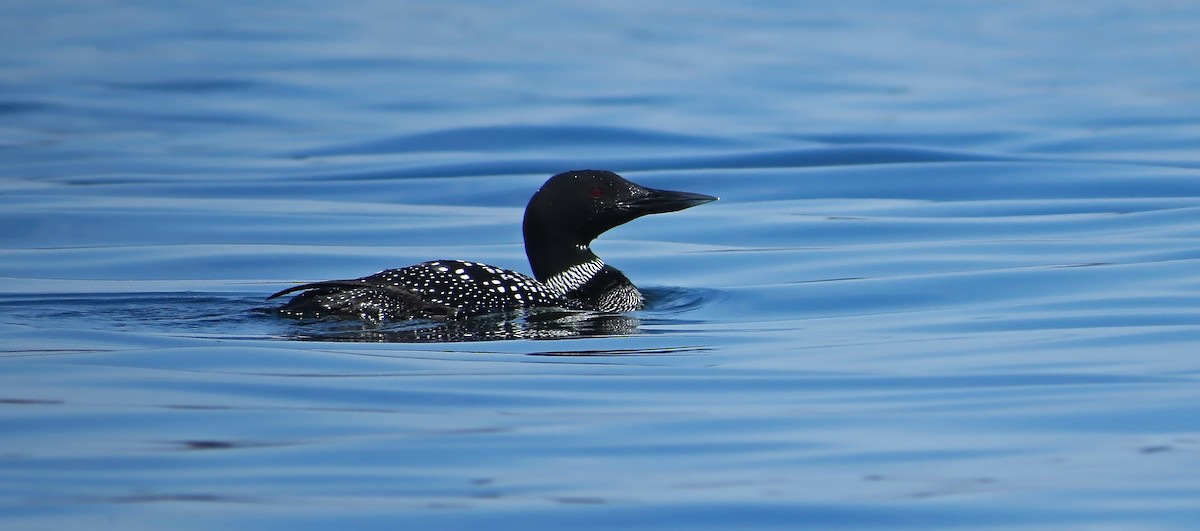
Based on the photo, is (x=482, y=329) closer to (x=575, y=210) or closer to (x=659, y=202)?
(x=575, y=210)

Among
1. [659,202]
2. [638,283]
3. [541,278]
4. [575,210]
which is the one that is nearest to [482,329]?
[541,278]

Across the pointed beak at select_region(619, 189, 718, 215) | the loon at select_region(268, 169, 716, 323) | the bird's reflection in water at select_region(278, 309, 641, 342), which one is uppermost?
the pointed beak at select_region(619, 189, 718, 215)

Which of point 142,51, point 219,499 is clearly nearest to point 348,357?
point 219,499

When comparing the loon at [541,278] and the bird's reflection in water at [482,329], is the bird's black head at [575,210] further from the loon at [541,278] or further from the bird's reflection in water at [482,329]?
the bird's reflection in water at [482,329]

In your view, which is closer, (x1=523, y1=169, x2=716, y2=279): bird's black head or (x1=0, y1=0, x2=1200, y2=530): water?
(x1=0, y1=0, x2=1200, y2=530): water

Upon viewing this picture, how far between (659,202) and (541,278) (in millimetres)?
580

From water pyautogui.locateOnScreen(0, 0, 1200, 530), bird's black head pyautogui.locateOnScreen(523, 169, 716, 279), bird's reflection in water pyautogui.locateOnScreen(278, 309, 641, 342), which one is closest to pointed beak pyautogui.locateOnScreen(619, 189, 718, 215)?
bird's black head pyautogui.locateOnScreen(523, 169, 716, 279)

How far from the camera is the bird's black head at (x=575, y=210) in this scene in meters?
7.59

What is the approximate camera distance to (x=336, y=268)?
8984 mm

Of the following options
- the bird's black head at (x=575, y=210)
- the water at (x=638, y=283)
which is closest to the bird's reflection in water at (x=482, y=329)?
the water at (x=638, y=283)

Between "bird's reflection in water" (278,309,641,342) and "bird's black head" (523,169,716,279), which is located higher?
"bird's black head" (523,169,716,279)

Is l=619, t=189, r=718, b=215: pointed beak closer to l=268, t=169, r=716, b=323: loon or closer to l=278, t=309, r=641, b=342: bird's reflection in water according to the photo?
l=268, t=169, r=716, b=323: loon

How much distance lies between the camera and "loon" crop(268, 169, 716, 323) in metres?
6.73

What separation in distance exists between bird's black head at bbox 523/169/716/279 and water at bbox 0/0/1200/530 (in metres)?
0.41
